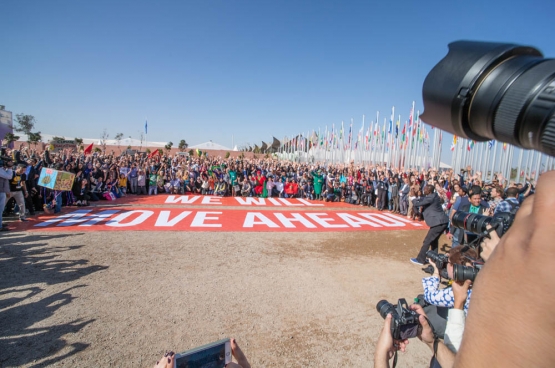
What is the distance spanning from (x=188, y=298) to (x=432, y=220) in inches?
225

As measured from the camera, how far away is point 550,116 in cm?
75

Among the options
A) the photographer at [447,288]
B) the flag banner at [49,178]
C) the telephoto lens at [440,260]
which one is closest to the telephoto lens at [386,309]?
the photographer at [447,288]

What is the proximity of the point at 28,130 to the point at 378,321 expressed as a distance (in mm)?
70600

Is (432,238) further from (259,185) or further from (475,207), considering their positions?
(259,185)

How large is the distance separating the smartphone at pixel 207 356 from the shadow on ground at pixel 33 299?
2642mm

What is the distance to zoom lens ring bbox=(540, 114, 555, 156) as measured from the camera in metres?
0.73

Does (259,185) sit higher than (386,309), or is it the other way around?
(386,309)

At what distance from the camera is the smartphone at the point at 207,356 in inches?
65.2

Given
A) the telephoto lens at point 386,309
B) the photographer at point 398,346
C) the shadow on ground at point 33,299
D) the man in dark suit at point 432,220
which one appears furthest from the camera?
the man in dark suit at point 432,220

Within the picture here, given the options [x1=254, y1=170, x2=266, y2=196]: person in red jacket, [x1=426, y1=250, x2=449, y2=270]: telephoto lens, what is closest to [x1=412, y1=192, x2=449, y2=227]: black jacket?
[x1=426, y1=250, x2=449, y2=270]: telephoto lens

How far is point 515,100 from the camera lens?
0.87m

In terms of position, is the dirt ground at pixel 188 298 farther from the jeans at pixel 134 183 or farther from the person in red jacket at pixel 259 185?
the person in red jacket at pixel 259 185

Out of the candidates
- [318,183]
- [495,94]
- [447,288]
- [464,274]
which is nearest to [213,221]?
[447,288]

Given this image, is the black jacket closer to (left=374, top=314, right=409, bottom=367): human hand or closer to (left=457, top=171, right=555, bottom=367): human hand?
(left=374, top=314, right=409, bottom=367): human hand
